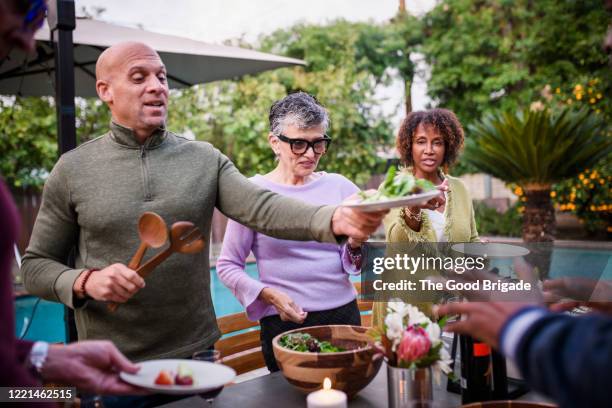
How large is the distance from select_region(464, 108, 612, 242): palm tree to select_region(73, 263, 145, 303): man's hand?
7276mm

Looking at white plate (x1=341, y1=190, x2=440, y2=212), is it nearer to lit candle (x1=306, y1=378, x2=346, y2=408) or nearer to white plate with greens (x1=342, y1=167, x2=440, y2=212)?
white plate with greens (x1=342, y1=167, x2=440, y2=212)

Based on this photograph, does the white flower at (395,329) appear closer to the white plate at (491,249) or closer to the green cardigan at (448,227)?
the white plate at (491,249)

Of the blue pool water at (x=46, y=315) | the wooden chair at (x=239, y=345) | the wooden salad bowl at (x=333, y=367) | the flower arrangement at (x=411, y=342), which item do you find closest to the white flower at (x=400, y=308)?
the flower arrangement at (x=411, y=342)

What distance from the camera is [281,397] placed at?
157 cm

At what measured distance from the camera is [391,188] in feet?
4.75

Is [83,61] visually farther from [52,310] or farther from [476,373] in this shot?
[52,310]

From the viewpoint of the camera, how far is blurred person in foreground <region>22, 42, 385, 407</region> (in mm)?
1715

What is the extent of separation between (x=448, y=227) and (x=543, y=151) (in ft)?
18.6

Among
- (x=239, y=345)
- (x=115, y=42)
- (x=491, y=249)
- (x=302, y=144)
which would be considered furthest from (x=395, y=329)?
(x=115, y=42)

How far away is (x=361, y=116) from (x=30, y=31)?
1184 cm

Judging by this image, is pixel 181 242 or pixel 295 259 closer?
pixel 181 242

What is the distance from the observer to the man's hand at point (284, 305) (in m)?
2.04

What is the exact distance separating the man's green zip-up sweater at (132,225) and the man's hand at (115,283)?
0.59ft

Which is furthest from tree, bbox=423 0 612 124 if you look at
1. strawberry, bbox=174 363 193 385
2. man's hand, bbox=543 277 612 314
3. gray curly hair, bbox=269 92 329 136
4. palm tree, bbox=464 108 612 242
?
strawberry, bbox=174 363 193 385
